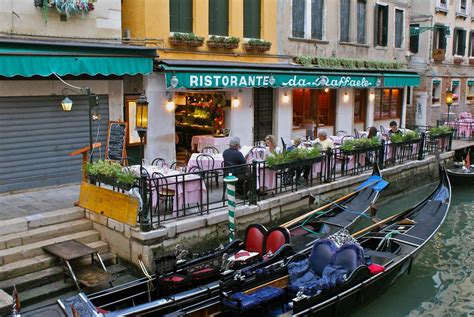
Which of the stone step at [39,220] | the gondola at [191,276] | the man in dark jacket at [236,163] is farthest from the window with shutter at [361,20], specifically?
the stone step at [39,220]

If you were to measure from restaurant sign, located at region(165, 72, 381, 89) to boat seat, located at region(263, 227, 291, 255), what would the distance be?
201 inches

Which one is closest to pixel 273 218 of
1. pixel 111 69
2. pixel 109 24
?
pixel 111 69

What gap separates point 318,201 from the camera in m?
11.1

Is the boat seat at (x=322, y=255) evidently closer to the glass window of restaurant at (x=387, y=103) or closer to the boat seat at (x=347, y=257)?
the boat seat at (x=347, y=257)

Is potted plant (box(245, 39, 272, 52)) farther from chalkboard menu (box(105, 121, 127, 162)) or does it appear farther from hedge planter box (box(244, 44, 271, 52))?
chalkboard menu (box(105, 121, 127, 162))

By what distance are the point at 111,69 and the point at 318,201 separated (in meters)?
5.13

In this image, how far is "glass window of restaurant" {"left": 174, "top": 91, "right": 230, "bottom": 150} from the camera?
1426cm

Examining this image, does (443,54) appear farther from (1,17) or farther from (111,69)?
(1,17)

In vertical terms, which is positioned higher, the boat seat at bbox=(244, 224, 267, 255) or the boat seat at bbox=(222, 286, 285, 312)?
the boat seat at bbox=(244, 224, 267, 255)

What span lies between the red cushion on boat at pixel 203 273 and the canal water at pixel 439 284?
220 cm

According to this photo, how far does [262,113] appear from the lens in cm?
1530

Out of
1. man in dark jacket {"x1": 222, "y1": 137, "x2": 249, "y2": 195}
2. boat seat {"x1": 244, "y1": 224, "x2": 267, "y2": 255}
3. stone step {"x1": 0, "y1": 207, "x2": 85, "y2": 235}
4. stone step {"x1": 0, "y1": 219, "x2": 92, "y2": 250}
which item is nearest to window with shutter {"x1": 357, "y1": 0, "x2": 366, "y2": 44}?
man in dark jacket {"x1": 222, "y1": 137, "x2": 249, "y2": 195}

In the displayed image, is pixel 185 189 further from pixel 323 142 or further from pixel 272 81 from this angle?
pixel 272 81

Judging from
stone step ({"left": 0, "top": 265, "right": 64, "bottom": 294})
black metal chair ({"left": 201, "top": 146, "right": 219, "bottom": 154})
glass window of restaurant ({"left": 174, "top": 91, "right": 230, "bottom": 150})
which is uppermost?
glass window of restaurant ({"left": 174, "top": 91, "right": 230, "bottom": 150})
